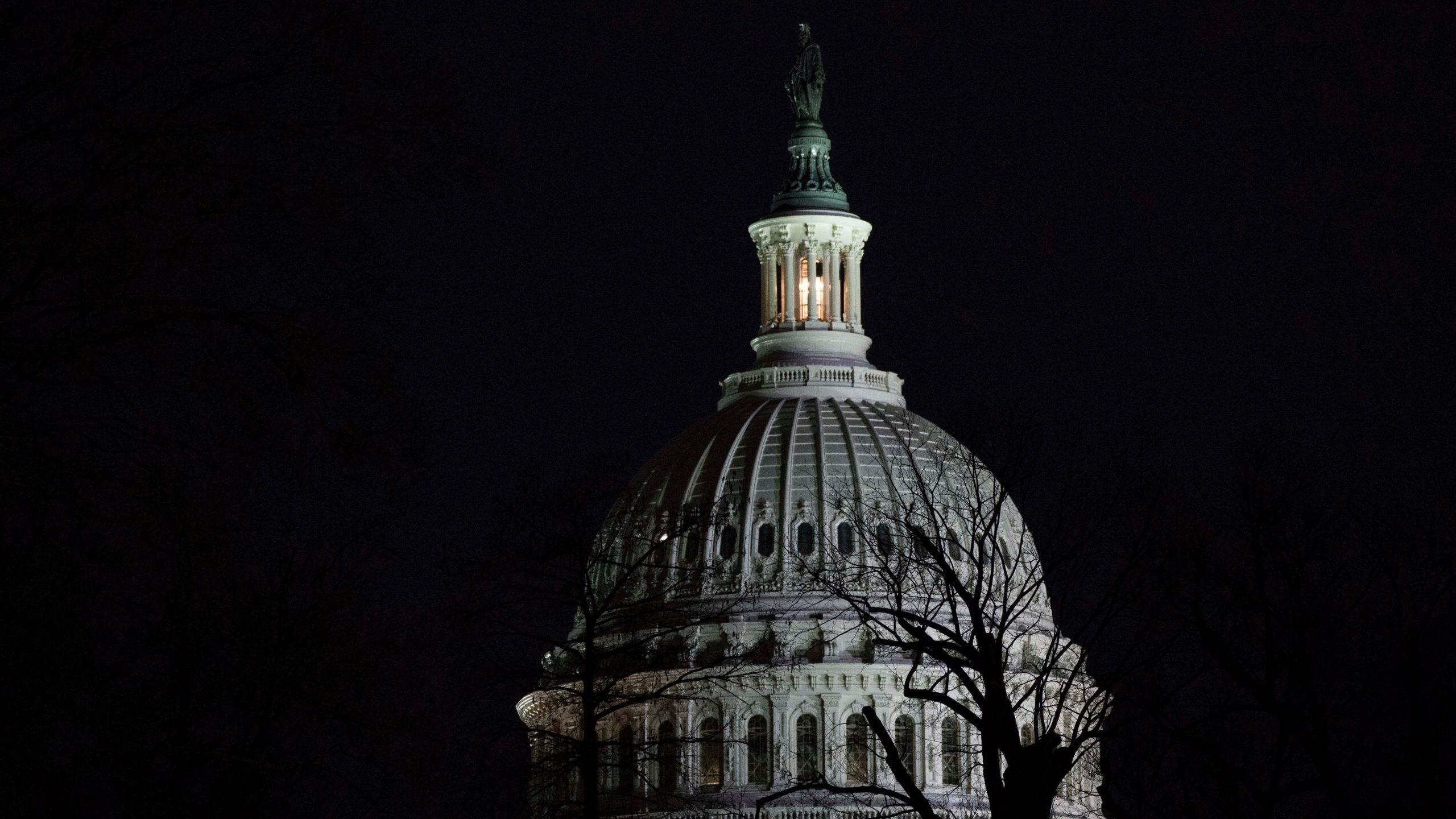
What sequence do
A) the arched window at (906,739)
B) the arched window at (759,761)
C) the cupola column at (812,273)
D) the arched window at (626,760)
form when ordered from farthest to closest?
the cupola column at (812,273) < the arched window at (759,761) < the arched window at (906,739) < the arched window at (626,760)

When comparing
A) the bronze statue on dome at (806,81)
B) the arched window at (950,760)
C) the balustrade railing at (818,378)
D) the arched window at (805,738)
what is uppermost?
the bronze statue on dome at (806,81)

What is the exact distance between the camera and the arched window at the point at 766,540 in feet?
388

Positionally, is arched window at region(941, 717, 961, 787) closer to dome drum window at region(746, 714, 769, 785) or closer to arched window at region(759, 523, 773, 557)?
dome drum window at region(746, 714, 769, 785)

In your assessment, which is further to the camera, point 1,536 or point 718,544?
point 718,544

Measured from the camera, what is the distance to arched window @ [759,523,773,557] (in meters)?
118

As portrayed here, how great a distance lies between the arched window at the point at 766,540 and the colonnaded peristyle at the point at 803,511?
0.28 feet

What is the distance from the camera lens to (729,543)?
119m

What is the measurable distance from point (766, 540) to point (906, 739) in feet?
46.9

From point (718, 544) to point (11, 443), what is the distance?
104 metres

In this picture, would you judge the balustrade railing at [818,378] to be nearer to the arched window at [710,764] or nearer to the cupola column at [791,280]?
the cupola column at [791,280]

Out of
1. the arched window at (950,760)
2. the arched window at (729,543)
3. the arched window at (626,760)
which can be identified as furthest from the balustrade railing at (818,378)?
the arched window at (626,760)

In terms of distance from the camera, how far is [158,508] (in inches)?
583

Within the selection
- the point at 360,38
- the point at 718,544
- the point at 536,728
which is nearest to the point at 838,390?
the point at 718,544

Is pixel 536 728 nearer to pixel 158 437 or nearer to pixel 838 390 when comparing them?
pixel 158 437
